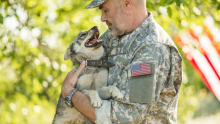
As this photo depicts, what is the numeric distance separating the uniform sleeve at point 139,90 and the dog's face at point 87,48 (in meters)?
0.93

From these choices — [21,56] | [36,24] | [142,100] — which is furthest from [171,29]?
[142,100]

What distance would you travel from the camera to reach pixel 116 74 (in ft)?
7.67

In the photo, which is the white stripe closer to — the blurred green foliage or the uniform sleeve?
the blurred green foliage

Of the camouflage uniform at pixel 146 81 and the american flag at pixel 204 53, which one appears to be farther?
the american flag at pixel 204 53

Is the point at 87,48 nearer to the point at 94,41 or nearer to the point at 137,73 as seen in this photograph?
the point at 94,41

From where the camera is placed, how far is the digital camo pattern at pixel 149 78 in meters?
1.88

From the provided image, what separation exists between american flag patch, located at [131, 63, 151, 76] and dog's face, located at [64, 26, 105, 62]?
1.02 metres

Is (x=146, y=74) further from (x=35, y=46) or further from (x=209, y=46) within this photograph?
(x=209, y=46)

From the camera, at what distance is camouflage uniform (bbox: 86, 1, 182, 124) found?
187 centimetres

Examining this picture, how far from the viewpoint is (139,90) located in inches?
74.0

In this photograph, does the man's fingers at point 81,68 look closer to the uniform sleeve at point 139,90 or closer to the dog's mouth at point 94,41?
the dog's mouth at point 94,41

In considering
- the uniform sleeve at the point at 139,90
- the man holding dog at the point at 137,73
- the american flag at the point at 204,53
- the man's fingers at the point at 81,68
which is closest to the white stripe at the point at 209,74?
the american flag at the point at 204,53

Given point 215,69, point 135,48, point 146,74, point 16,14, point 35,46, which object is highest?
point 16,14

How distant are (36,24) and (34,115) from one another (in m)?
2.01
